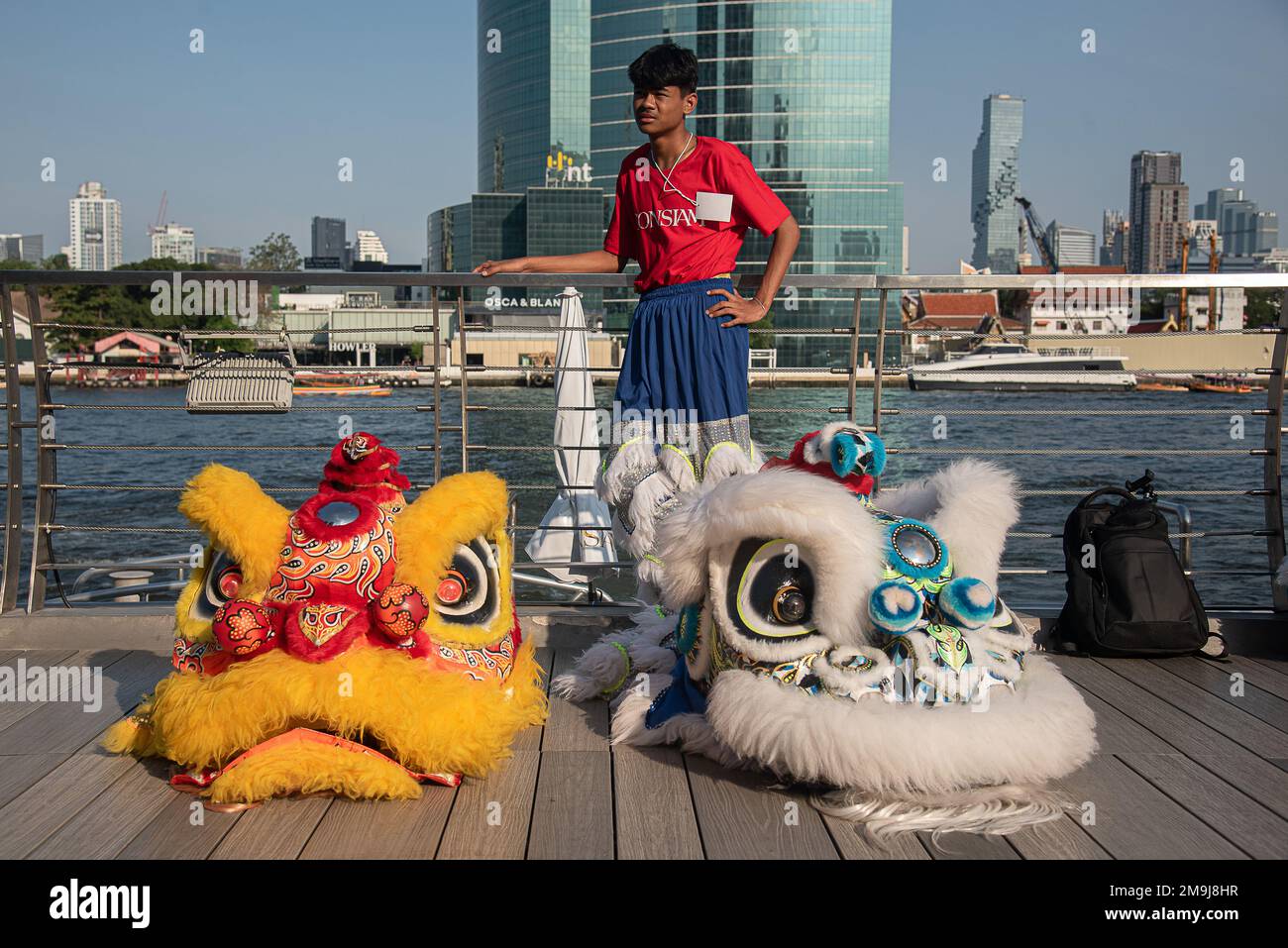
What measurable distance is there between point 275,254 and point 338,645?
78.9 metres

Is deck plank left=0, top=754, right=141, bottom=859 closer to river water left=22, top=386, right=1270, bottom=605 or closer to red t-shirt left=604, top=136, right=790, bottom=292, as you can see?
river water left=22, top=386, right=1270, bottom=605

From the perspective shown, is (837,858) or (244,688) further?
(244,688)

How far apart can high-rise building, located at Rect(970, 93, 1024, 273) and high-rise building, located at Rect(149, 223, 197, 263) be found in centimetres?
11346

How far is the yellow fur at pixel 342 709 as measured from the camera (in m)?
2.06

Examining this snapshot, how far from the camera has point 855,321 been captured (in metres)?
3.60

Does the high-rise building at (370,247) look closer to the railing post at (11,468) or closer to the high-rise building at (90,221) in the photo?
the high-rise building at (90,221)

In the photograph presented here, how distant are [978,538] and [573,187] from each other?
78.0 meters

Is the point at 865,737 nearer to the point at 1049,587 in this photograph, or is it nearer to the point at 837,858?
the point at 837,858

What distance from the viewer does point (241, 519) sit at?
2238 millimetres

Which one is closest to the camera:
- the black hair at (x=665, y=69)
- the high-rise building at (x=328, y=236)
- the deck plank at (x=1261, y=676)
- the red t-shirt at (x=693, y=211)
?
the black hair at (x=665, y=69)

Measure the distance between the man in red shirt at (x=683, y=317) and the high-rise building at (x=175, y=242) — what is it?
110013 millimetres

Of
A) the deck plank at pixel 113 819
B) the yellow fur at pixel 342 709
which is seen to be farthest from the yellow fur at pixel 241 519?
the deck plank at pixel 113 819

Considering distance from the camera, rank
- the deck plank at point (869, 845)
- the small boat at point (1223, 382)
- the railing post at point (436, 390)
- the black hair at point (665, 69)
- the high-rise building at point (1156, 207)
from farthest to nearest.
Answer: the high-rise building at point (1156, 207), the small boat at point (1223, 382), the railing post at point (436, 390), the black hair at point (665, 69), the deck plank at point (869, 845)
